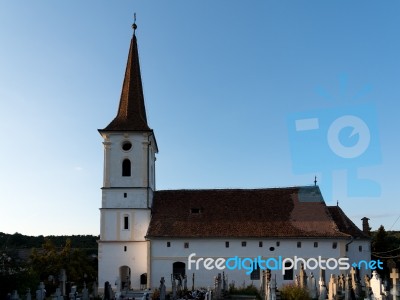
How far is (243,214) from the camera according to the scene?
39.9m

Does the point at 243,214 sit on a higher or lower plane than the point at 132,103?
lower

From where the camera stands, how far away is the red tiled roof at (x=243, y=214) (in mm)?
38281

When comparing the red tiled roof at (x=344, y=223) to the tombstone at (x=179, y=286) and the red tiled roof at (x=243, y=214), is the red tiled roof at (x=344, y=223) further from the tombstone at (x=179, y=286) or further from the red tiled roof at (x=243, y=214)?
the tombstone at (x=179, y=286)

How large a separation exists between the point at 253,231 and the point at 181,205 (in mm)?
6225

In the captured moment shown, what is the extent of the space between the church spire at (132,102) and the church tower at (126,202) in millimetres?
81

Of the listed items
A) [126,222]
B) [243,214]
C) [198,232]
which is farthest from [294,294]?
[126,222]

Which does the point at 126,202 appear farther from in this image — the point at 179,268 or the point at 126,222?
the point at 179,268

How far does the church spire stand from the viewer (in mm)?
40906

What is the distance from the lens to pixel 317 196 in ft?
136

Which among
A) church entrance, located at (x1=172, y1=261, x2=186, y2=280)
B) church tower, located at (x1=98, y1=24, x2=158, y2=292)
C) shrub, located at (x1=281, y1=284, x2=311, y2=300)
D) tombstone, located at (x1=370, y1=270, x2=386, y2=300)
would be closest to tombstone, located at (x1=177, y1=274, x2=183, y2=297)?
church entrance, located at (x1=172, y1=261, x2=186, y2=280)

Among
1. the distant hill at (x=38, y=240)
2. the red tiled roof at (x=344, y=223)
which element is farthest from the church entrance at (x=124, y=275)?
the distant hill at (x=38, y=240)

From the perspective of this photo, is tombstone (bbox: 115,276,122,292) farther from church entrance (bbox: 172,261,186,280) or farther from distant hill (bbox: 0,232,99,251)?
distant hill (bbox: 0,232,99,251)

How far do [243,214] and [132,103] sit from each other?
42.5ft

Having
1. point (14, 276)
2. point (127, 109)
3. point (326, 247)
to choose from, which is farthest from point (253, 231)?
point (14, 276)
